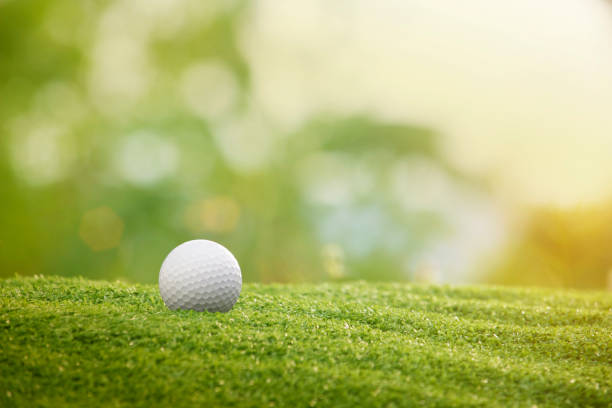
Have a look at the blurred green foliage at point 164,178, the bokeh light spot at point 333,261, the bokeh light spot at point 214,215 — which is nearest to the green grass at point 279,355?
the blurred green foliage at point 164,178

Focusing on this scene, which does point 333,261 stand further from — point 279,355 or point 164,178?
Result: point 279,355

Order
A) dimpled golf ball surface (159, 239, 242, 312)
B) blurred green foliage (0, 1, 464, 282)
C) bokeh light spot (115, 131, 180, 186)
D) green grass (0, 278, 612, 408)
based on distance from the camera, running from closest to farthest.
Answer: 1. green grass (0, 278, 612, 408)
2. dimpled golf ball surface (159, 239, 242, 312)
3. blurred green foliage (0, 1, 464, 282)
4. bokeh light spot (115, 131, 180, 186)

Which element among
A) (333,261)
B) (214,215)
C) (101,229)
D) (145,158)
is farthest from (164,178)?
(333,261)

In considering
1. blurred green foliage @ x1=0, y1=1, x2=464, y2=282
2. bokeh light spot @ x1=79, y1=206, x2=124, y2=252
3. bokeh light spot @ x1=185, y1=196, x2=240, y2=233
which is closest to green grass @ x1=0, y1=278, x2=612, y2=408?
bokeh light spot @ x1=79, y1=206, x2=124, y2=252

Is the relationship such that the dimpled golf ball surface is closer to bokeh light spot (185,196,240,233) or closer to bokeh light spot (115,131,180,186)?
bokeh light spot (185,196,240,233)

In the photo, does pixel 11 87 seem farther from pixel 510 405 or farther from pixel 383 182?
pixel 510 405

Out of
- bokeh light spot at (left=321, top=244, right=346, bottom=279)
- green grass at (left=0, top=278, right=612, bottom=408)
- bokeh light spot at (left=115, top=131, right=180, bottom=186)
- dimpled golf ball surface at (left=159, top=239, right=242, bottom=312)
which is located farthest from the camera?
bokeh light spot at (left=321, top=244, right=346, bottom=279)
